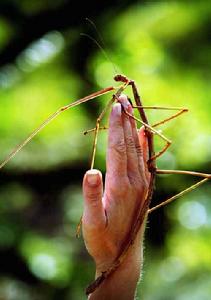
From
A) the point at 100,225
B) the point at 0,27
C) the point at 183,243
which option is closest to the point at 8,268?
the point at 183,243

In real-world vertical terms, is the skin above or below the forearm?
above

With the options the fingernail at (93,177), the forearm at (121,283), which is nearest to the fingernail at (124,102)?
the fingernail at (93,177)

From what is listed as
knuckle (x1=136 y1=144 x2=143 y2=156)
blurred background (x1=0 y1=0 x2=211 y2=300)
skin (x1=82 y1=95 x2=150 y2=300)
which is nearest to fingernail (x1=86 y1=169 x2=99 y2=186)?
skin (x1=82 y1=95 x2=150 y2=300)

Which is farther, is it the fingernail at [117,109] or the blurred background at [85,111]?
the blurred background at [85,111]

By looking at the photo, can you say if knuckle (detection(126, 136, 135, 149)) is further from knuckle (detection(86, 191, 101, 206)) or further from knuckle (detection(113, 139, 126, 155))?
knuckle (detection(86, 191, 101, 206))

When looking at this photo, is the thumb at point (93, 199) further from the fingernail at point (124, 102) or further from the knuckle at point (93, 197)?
the fingernail at point (124, 102)

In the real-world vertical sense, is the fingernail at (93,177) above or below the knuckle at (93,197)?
above

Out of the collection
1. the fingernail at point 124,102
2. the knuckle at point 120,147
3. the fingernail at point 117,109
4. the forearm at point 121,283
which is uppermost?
the fingernail at point 124,102

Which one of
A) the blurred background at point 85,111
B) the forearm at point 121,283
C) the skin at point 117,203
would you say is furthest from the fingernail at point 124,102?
the blurred background at point 85,111

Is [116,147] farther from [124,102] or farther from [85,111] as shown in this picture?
[85,111]
